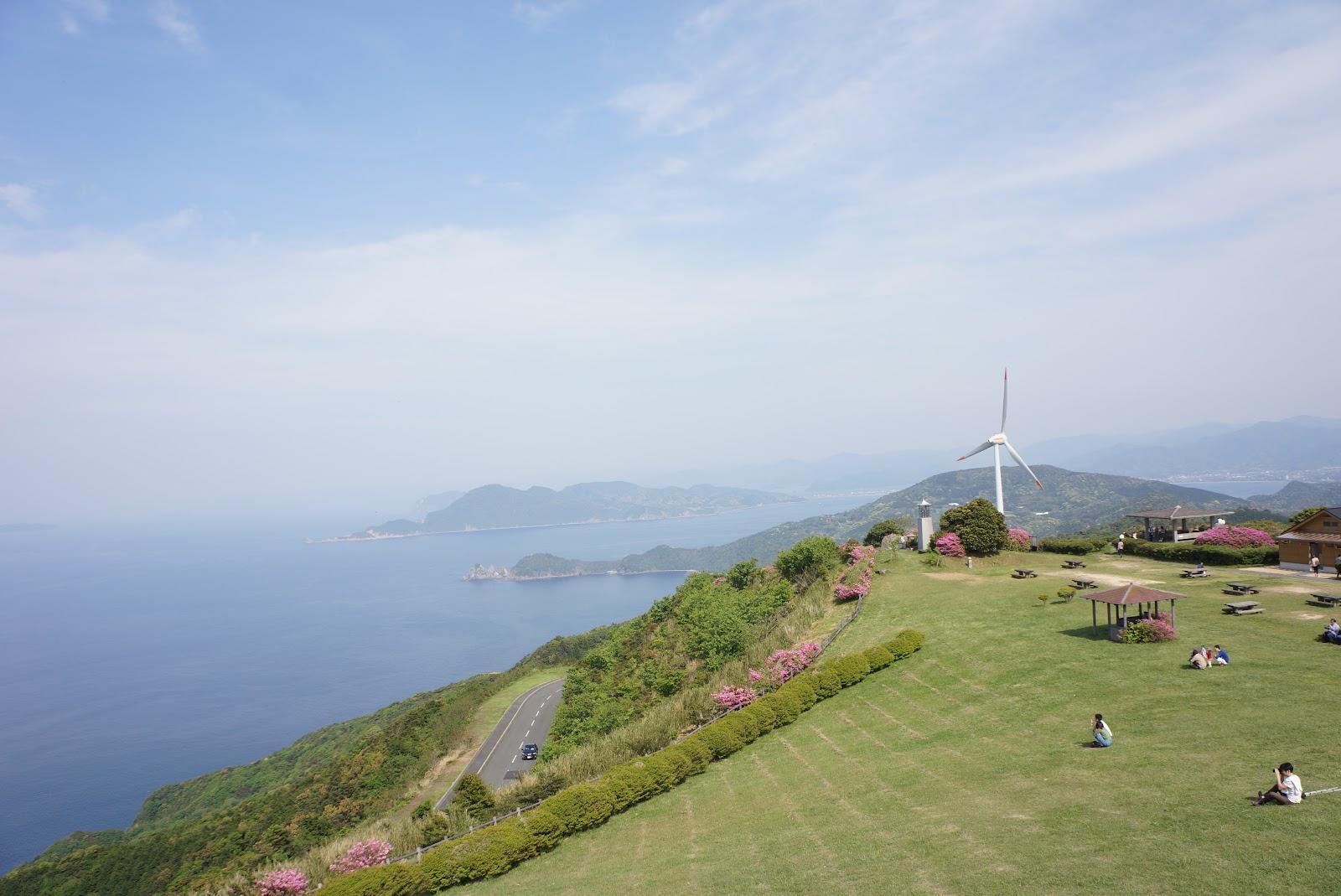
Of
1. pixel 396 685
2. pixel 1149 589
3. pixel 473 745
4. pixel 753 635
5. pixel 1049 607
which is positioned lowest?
pixel 396 685

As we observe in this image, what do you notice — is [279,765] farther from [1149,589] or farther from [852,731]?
[1149,589]

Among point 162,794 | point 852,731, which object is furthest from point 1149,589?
point 162,794

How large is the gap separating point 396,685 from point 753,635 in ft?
357

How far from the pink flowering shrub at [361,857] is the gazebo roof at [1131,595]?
2318cm

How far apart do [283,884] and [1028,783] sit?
1862 centimetres

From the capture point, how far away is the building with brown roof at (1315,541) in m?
29.9

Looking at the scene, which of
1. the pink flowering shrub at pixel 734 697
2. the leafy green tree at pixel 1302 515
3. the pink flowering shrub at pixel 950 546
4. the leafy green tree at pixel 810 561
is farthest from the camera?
the leafy green tree at pixel 810 561

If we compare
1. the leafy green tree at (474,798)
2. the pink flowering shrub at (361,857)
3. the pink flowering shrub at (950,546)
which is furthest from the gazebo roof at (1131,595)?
the pink flowering shrub at (361,857)

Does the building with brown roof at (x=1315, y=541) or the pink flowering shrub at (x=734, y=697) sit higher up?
the building with brown roof at (x=1315, y=541)

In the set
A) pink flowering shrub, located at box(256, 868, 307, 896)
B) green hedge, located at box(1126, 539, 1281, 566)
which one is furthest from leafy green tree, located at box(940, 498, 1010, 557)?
pink flowering shrub, located at box(256, 868, 307, 896)

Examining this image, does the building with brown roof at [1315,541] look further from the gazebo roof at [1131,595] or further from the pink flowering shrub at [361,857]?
the pink flowering shrub at [361,857]

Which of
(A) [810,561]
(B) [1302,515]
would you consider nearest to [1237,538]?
→ (B) [1302,515]

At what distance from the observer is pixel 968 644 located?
26953 mm

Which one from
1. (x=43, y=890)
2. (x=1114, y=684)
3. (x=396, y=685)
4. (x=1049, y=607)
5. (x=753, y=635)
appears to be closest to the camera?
(x=1114, y=684)
